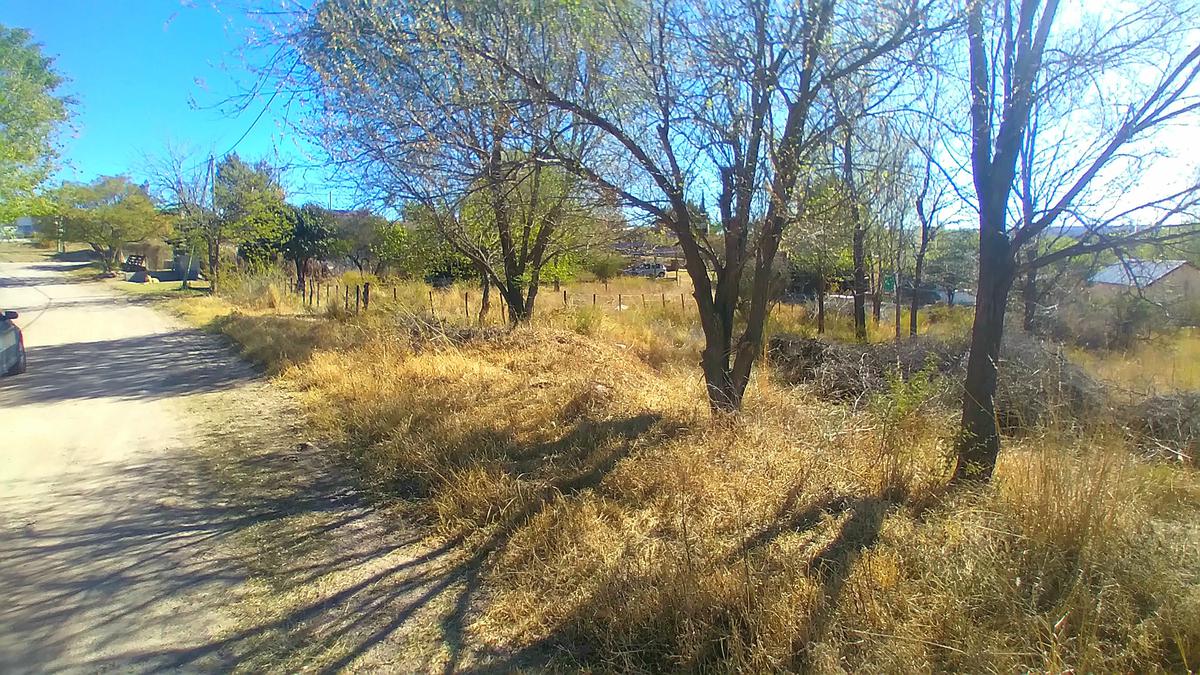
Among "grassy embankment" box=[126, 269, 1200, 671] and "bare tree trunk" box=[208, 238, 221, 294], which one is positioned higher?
"bare tree trunk" box=[208, 238, 221, 294]

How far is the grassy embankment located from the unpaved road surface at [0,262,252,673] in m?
1.31

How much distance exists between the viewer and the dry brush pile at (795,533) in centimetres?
269

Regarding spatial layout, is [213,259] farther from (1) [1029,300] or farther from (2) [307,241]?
(1) [1029,300]

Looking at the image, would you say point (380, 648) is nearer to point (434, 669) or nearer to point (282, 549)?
point (434, 669)

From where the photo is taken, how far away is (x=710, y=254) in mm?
6504

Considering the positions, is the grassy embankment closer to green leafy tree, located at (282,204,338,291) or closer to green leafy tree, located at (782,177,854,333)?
green leafy tree, located at (782,177,854,333)

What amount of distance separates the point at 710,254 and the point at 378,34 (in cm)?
353

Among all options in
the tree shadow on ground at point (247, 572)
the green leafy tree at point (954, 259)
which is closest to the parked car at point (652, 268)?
the tree shadow on ground at point (247, 572)

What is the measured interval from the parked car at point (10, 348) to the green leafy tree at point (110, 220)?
4090 centimetres

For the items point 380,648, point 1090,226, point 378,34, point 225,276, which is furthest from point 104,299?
point 1090,226

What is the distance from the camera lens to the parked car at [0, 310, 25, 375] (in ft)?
29.9

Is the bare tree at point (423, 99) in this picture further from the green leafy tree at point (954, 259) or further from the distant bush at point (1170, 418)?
the green leafy tree at point (954, 259)

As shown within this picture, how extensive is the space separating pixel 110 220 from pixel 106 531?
176 ft

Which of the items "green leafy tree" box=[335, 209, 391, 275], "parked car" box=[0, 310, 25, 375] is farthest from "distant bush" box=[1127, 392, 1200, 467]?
"green leafy tree" box=[335, 209, 391, 275]
